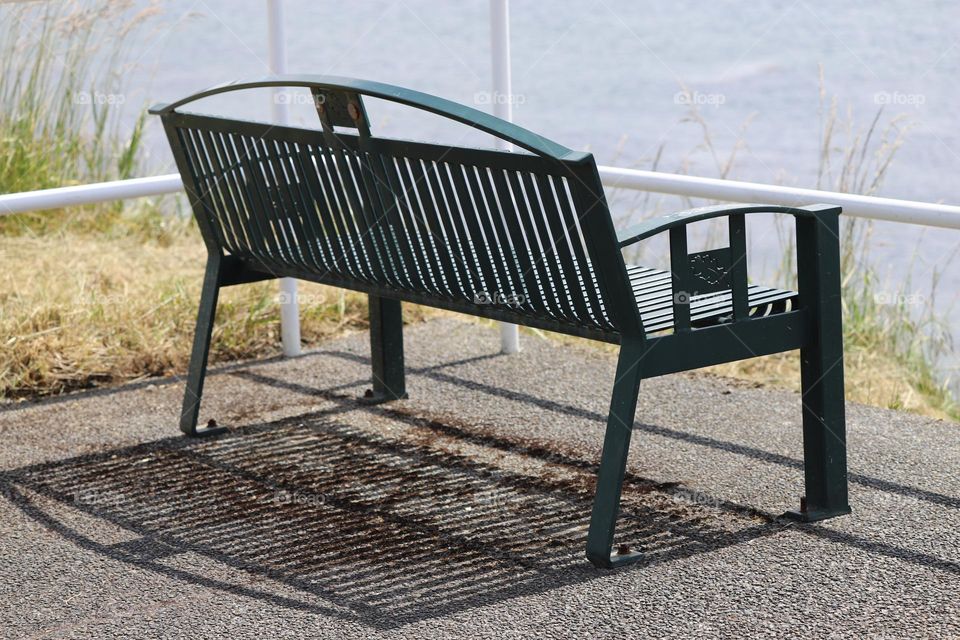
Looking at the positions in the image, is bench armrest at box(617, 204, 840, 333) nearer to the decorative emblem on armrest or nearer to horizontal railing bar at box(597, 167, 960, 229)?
the decorative emblem on armrest

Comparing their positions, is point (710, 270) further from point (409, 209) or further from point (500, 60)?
point (500, 60)

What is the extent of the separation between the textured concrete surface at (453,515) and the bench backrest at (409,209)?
20.8 inches

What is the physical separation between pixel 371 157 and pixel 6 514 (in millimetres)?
1287

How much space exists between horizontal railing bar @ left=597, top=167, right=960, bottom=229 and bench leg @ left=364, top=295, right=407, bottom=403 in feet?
2.58

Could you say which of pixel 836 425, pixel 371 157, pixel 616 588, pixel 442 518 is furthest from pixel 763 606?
pixel 371 157

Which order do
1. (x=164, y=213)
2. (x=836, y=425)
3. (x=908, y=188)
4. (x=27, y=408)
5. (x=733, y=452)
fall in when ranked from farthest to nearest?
(x=908, y=188) → (x=164, y=213) → (x=27, y=408) → (x=733, y=452) → (x=836, y=425)

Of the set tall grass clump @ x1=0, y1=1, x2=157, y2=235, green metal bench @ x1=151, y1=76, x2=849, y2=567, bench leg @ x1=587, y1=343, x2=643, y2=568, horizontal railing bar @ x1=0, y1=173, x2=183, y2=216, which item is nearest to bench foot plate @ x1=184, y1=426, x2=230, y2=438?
green metal bench @ x1=151, y1=76, x2=849, y2=567

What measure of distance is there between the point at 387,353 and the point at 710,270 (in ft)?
5.04

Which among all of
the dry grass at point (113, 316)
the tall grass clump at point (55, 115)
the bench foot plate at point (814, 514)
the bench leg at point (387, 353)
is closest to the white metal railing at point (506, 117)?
the dry grass at point (113, 316)

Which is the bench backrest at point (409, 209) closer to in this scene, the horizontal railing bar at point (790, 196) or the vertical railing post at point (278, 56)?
the horizontal railing bar at point (790, 196)

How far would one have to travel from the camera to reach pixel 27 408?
179 inches

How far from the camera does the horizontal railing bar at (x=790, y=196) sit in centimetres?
356

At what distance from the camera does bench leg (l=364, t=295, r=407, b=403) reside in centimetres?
449

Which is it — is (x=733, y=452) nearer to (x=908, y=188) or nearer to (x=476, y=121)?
(x=476, y=121)
